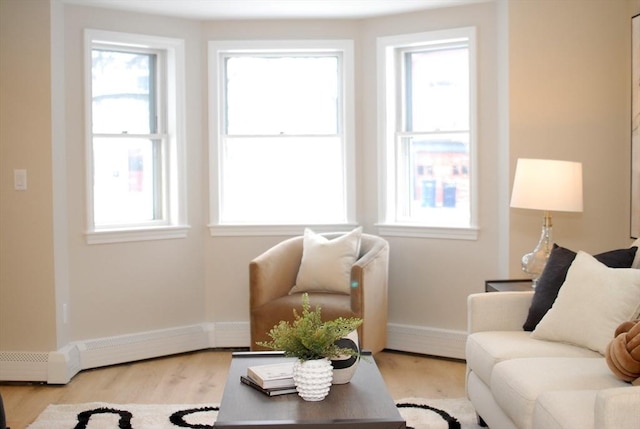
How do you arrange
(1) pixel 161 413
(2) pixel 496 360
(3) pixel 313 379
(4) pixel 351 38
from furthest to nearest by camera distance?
(4) pixel 351 38, (1) pixel 161 413, (2) pixel 496 360, (3) pixel 313 379

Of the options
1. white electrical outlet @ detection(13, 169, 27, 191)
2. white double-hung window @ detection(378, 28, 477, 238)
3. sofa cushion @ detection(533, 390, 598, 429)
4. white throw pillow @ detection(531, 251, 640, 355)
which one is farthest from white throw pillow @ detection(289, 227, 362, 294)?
sofa cushion @ detection(533, 390, 598, 429)

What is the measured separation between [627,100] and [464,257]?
1415mm

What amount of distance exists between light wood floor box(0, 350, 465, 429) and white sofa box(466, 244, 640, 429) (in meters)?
0.74

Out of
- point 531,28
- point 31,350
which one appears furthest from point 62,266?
point 531,28

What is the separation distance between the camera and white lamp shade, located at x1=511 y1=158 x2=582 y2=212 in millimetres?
3943

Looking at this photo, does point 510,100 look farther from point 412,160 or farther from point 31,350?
point 31,350

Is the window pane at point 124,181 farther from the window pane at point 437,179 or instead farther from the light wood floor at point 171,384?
the window pane at point 437,179

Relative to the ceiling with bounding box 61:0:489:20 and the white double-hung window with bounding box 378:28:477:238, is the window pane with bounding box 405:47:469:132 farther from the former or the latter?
the ceiling with bounding box 61:0:489:20

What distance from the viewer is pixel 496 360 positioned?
10.5 ft

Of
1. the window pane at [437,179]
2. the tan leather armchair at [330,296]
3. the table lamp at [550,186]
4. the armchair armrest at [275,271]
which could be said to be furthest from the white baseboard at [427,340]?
the table lamp at [550,186]

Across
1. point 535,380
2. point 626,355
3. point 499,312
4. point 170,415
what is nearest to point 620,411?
point 626,355

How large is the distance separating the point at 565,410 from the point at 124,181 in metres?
3.64

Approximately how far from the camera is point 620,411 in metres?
2.14

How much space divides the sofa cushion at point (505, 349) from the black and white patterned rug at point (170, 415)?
0.36 meters
